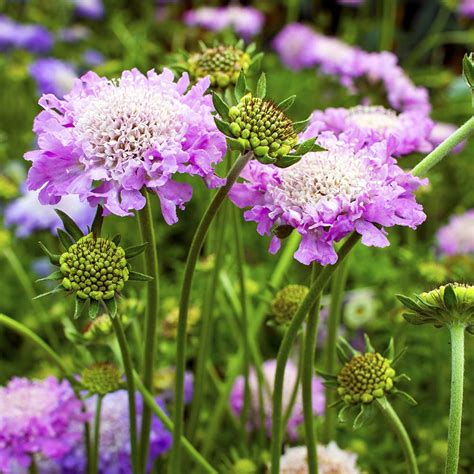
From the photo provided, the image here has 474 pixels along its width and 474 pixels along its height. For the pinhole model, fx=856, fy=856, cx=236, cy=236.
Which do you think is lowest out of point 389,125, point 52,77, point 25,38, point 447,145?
point 447,145

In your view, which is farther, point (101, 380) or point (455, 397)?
point (101, 380)

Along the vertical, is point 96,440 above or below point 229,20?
below

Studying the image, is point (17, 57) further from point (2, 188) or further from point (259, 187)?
point (259, 187)

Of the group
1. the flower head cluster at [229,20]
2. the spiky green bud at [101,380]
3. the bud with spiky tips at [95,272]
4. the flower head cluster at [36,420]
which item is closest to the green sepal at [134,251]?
the bud with spiky tips at [95,272]

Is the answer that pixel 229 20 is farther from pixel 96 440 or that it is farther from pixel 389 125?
pixel 96 440

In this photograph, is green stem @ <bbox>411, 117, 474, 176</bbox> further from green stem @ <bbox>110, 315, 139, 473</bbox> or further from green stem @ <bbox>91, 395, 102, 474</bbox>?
green stem @ <bbox>91, 395, 102, 474</bbox>

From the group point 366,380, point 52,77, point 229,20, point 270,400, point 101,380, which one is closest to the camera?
point 366,380

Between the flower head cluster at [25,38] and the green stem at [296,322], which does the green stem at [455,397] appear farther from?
the flower head cluster at [25,38]

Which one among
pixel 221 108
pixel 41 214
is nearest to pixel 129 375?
pixel 221 108

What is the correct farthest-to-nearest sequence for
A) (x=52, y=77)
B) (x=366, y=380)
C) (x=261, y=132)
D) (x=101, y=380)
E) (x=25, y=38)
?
(x=25, y=38)
(x=52, y=77)
(x=101, y=380)
(x=366, y=380)
(x=261, y=132)
